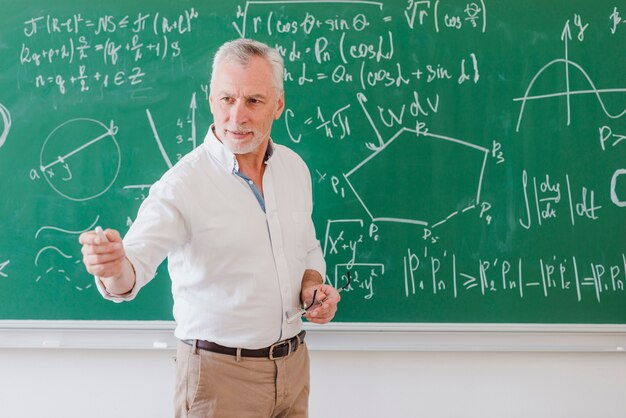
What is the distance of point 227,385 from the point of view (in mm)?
1872

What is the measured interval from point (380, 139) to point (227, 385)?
46.8 inches

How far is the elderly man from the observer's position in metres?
1.86

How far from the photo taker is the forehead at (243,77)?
74.4 inches

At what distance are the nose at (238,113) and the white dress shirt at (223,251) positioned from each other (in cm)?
10

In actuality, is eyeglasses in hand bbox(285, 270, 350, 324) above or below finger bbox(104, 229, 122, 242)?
below

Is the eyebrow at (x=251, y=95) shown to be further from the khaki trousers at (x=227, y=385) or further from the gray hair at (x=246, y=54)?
the khaki trousers at (x=227, y=385)

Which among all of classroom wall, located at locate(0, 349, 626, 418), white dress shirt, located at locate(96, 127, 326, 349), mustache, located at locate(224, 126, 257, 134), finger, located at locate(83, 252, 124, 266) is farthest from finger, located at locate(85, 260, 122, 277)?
classroom wall, located at locate(0, 349, 626, 418)

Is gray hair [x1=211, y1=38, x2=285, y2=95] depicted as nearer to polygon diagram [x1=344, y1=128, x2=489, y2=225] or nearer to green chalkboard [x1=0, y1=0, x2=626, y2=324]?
green chalkboard [x1=0, y1=0, x2=626, y2=324]

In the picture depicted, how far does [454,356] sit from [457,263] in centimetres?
40

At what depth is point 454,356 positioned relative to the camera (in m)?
2.64

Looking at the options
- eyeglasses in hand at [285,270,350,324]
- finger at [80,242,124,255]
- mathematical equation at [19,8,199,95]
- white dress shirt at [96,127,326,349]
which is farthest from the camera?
mathematical equation at [19,8,199,95]

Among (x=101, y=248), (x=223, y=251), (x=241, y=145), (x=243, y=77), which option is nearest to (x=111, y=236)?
(x=101, y=248)

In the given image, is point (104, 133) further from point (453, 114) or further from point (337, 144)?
point (453, 114)

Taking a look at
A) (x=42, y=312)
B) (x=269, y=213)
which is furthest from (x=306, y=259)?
(x=42, y=312)
